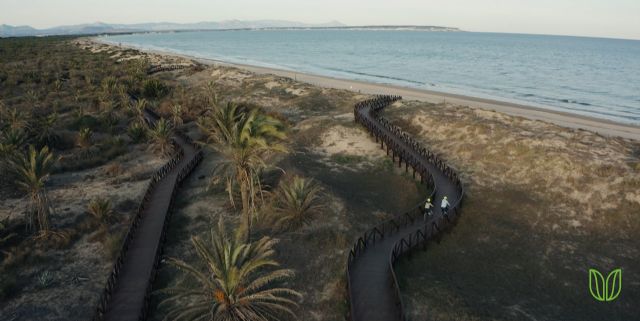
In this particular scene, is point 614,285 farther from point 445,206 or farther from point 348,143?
point 348,143

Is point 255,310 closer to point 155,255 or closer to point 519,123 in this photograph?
point 155,255

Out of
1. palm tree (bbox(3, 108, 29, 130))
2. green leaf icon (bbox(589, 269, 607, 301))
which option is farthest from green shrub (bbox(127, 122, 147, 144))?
green leaf icon (bbox(589, 269, 607, 301))

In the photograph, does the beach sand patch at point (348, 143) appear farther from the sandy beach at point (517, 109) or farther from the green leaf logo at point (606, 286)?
the sandy beach at point (517, 109)

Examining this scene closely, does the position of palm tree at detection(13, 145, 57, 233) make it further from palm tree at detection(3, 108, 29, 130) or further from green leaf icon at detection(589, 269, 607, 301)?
green leaf icon at detection(589, 269, 607, 301)

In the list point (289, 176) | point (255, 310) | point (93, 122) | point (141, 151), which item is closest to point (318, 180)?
point (289, 176)

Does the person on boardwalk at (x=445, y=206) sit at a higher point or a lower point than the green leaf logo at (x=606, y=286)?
higher

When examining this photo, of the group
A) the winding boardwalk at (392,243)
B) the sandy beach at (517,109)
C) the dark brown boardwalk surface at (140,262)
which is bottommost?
the dark brown boardwalk surface at (140,262)

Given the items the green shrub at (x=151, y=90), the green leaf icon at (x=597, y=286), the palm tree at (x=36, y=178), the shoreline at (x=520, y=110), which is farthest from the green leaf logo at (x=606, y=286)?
the green shrub at (x=151, y=90)
